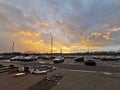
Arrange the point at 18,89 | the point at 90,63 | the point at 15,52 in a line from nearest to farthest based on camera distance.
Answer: the point at 18,89 < the point at 90,63 < the point at 15,52

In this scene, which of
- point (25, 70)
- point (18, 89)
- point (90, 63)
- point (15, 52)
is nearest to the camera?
point (18, 89)

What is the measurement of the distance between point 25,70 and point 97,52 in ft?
277

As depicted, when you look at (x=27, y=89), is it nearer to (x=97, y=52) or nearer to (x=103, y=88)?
(x=103, y=88)

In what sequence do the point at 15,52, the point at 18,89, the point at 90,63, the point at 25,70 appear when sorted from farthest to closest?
1. the point at 15,52
2. the point at 90,63
3. the point at 25,70
4. the point at 18,89

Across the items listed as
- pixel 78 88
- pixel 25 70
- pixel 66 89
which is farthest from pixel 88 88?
pixel 25 70

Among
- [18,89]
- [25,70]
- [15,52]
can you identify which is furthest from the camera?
[15,52]

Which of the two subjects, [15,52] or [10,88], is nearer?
[10,88]

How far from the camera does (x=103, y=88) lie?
12531 mm

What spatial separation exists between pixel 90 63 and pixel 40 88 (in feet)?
81.6

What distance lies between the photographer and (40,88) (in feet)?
39.9

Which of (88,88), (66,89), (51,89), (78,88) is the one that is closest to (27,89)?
(51,89)

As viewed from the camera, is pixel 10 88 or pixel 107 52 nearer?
pixel 10 88

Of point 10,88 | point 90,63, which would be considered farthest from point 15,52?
point 10,88

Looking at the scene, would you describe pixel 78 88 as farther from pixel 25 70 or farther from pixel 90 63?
pixel 90 63
